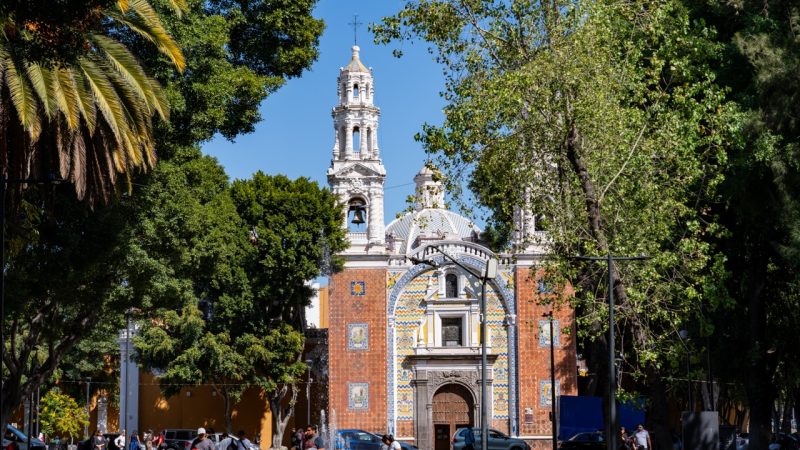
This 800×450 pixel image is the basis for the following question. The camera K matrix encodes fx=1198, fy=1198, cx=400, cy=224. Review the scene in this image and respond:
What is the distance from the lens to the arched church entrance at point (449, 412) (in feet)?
172

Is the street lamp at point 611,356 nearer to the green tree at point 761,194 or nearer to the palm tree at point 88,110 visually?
the green tree at point 761,194

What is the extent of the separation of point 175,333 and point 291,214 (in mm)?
6984

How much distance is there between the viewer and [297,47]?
31.1 metres

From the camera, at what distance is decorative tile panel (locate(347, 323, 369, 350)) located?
52.2m

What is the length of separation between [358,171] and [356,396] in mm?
10078

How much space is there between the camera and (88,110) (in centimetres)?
2031

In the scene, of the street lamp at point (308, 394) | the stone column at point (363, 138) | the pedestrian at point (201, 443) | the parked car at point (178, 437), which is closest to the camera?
the pedestrian at point (201, 443)

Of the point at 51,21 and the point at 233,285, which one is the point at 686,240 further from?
the point at 233,285

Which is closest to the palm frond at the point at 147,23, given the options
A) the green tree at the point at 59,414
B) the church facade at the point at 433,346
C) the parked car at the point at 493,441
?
the parked car at the point at 493,441

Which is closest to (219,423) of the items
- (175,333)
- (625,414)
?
(175,333)

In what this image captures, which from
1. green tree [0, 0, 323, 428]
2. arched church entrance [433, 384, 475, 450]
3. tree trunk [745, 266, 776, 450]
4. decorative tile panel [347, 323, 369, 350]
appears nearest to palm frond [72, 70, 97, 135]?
green tree [0, 0, 323, 428]

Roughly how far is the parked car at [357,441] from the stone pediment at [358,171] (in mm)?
16758

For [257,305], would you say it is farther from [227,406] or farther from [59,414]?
[59,414]

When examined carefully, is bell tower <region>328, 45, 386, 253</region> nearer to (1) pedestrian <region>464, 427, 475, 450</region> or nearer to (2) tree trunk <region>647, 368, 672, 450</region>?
(1) pedestrian <region>464, 427, 475, 450</region>
